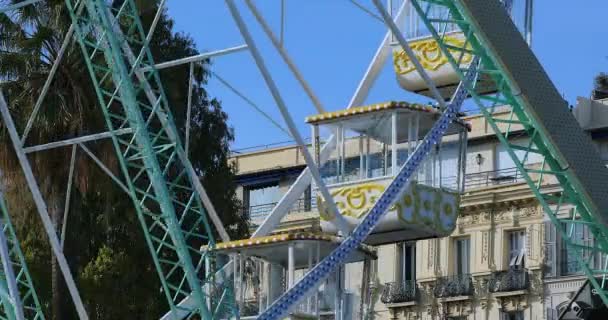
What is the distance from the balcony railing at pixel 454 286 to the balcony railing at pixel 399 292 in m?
0.83

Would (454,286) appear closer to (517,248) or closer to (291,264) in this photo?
(517,248)

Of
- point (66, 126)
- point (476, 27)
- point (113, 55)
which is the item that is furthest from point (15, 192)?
point (476, 27)

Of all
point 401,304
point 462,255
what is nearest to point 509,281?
point 462,255

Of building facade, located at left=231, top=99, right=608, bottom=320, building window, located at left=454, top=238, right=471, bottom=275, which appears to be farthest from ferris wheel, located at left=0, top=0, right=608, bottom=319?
building window, located at left=454, top=238, right=471, bottom=275

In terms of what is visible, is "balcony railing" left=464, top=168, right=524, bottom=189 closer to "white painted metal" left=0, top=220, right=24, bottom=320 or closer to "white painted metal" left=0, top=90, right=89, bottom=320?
"white painted metal" left=0, top=90, right=89, bottom=320

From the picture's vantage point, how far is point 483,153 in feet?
201

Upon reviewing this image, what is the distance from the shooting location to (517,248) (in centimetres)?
6103

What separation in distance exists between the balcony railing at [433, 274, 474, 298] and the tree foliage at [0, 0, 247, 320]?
13369mm

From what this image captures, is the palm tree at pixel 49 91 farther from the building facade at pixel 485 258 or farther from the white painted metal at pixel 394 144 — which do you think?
the building facade at pixel 485 258

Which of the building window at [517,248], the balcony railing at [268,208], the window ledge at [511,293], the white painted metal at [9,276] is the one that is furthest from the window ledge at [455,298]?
the white painted metal at [9,276]

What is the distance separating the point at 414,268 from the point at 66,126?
59.4 feet

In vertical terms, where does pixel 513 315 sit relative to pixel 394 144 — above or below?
above

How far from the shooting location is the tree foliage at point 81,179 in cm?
4672

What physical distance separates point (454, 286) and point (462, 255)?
868 millimetres
